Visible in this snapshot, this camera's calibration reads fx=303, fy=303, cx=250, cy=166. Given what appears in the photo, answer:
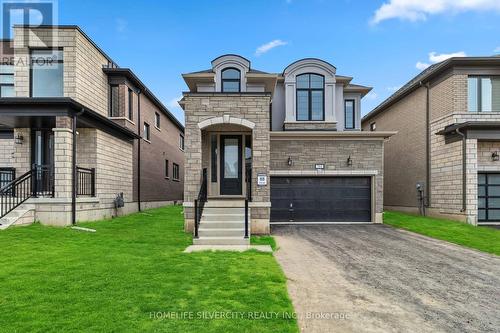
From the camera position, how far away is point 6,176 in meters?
14.3

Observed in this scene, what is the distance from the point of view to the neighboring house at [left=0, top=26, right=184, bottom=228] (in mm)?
10273

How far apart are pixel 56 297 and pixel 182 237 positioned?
4.84m

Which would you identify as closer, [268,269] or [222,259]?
[268,269]

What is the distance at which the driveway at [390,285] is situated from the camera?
385 centimetres

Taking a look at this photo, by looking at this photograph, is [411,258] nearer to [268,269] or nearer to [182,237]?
[268,269]

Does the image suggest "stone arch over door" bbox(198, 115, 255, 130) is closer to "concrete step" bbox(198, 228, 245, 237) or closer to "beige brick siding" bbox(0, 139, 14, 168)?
"concrete step" bbox(198, 228, 245, 237)

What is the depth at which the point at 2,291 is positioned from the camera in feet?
14.5

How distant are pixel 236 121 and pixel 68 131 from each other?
19.3 ft

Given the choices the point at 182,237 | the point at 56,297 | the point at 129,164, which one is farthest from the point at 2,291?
the point at 129,164

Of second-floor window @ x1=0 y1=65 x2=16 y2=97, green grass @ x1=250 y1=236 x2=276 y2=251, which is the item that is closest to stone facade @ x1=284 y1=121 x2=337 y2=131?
green grass @ x1=250 y1=236 x2=276 y2=251

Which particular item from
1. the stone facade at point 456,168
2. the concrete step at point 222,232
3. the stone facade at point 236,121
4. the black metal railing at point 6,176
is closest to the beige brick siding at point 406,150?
the stone facade at point 456,168

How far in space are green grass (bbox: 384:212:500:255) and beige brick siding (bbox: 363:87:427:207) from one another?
11.3ft

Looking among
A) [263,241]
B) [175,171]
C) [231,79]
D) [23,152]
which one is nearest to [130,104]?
[23,152]

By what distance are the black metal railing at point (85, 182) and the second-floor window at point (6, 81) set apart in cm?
597
